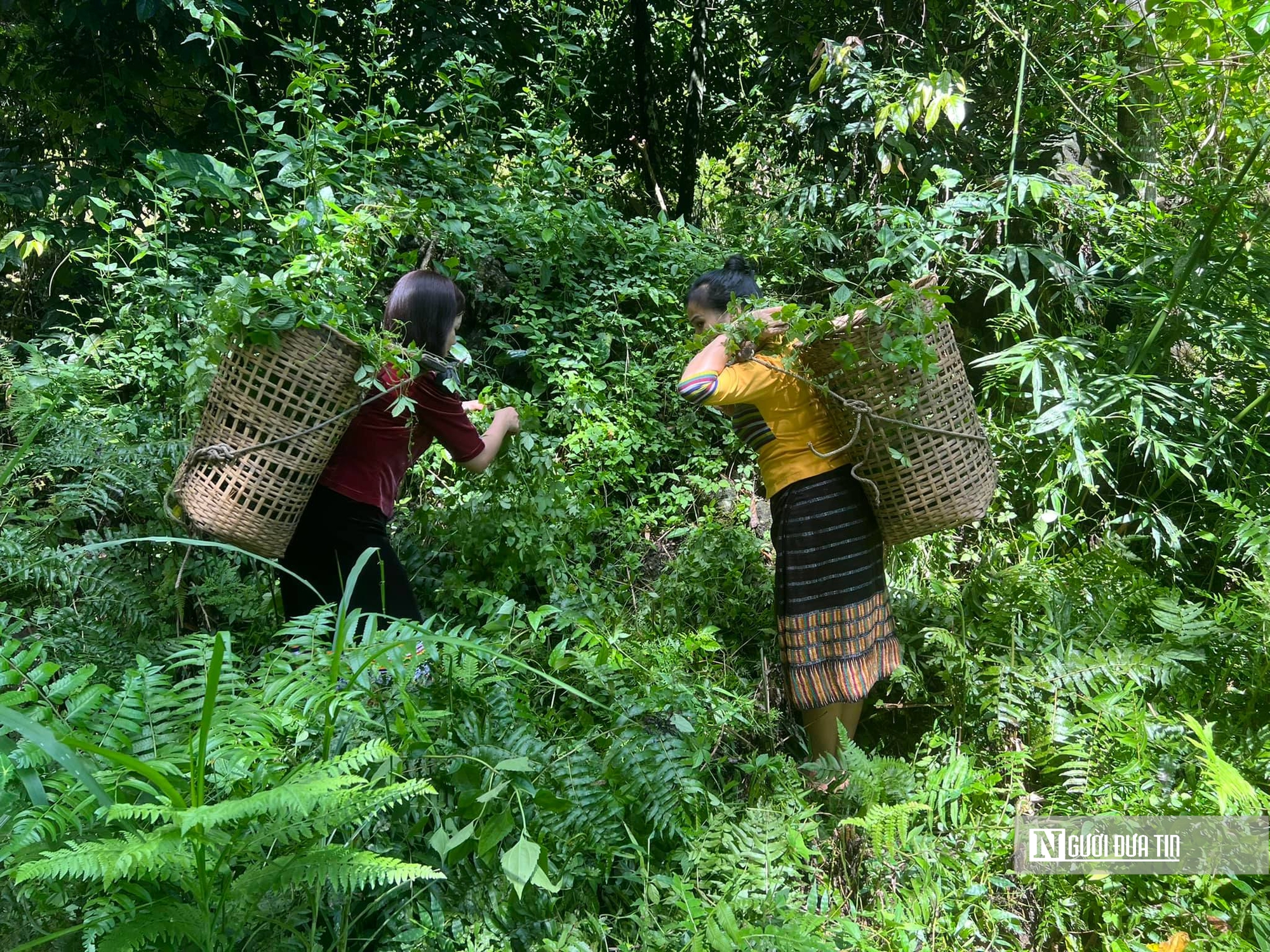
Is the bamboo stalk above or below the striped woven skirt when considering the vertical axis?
above

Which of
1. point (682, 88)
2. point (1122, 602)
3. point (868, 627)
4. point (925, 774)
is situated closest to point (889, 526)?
point (868, 627)

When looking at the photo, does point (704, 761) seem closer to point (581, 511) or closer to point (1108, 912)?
point (1108, 912)

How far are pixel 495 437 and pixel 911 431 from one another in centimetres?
129

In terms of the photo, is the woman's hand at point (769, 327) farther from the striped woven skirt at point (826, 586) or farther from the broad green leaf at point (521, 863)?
the broad green leaf at point (521, 863)

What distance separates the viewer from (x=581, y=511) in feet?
11.5

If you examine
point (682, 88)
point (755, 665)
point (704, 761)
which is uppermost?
point (682, 88)

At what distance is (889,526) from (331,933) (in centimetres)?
182

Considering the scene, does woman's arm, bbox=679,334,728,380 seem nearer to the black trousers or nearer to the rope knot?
the black trousers

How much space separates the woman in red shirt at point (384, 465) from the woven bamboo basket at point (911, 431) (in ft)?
3.43

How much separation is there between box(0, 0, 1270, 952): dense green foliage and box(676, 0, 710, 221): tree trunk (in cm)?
54

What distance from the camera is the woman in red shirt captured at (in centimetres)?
262

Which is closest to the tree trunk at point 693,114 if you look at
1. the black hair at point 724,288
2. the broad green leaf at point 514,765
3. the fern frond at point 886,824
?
the black hair at point 724,288

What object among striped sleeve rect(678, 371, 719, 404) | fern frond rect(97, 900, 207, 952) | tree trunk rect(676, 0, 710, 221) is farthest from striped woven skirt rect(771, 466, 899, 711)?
tree trunk rect(676, 0, 710, 221)

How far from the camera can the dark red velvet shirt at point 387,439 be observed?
2.65m
